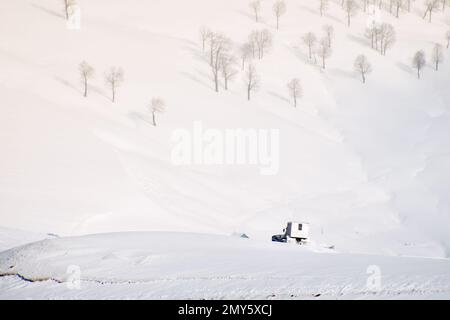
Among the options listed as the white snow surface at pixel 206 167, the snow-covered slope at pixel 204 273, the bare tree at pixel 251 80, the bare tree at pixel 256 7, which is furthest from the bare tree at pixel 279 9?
the snow-covered slope at pixel 204 273

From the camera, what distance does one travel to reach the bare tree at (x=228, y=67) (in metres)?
84.2

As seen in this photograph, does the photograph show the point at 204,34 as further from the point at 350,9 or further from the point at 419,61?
the point at 419,61

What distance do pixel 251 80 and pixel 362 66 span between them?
2291 cm

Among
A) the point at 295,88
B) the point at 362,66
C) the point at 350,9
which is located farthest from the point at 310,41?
the point at 350,9

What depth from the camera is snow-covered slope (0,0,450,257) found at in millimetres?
41688

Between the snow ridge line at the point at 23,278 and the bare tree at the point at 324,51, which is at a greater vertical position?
the bare tree at the point at 324,51

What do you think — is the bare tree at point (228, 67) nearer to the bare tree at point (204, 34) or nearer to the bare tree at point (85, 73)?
the bare tree at point (204, 34)

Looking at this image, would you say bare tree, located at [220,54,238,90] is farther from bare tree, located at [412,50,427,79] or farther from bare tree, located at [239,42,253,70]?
bare tree, located at [412,50,427,79]

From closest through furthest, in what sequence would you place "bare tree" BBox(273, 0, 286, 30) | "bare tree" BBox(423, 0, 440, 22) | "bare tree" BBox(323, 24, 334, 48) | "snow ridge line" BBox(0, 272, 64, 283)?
"snow ridge line" BBox(0, 272, 64, 283)
"bare tree" BBox(323, 24, 334, 48)
"bare tree" BBox(273, 0, 286, 30)
"bare tree" BBox(423, 0, 440, 22)

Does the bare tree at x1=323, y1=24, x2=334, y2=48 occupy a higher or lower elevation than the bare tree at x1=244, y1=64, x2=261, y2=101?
higher

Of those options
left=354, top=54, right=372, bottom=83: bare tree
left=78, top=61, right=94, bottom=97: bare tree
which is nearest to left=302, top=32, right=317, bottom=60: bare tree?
left=354, top=54, right=372, bottom=83: bare tree

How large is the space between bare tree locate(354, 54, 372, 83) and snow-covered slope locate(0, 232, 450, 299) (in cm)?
8108

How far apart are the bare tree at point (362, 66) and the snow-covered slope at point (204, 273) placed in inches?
3192
